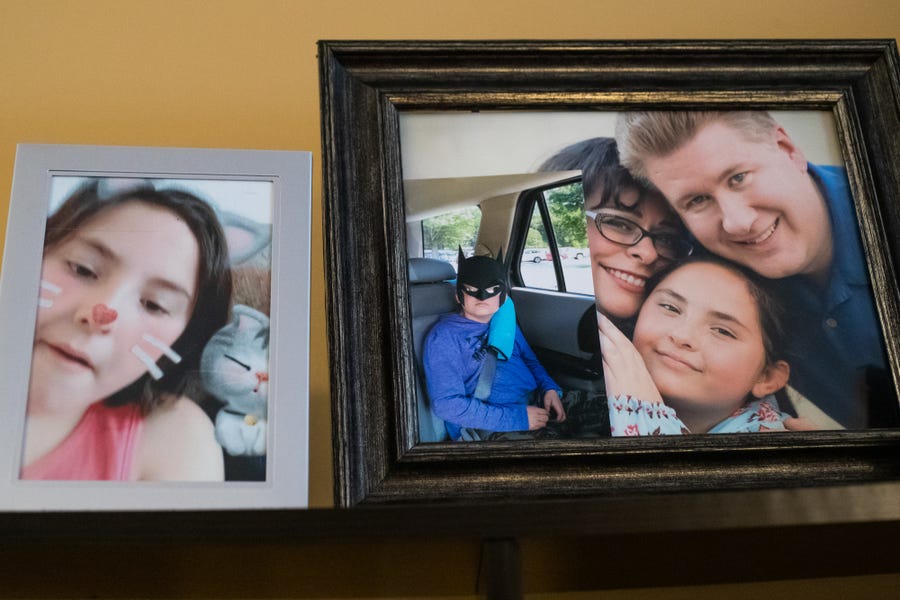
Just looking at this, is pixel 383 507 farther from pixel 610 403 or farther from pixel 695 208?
pixel 695 208

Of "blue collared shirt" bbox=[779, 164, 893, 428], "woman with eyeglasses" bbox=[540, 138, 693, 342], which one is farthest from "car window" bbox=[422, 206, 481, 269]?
"blue collared shirt" bbox=[779, 164, 893, 428]

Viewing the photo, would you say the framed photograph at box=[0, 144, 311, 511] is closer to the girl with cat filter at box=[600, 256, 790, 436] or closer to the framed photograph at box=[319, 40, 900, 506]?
the framed photograph at box=[319, 40, 900, 506]

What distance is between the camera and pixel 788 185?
107 cm

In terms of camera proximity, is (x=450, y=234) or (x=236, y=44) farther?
(x=236, y=44)

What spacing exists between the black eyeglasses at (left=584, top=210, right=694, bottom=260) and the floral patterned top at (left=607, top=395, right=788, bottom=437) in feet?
0.54

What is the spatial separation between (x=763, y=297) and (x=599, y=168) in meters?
0.22

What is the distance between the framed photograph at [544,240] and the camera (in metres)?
0.93

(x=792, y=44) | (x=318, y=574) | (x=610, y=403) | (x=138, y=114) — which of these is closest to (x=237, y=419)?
(x=318, y=574)

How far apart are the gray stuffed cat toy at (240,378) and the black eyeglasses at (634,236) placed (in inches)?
14.2

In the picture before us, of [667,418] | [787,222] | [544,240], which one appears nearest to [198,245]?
[544,240]

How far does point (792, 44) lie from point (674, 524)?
0.60 m

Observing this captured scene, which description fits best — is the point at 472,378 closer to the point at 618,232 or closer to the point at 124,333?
the point at 618,232

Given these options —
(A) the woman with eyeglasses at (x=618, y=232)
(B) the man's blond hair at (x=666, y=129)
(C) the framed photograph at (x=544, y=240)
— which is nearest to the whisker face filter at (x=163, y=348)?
(C) the framed photograph at (x=544, y=240)

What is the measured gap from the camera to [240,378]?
913 mm
